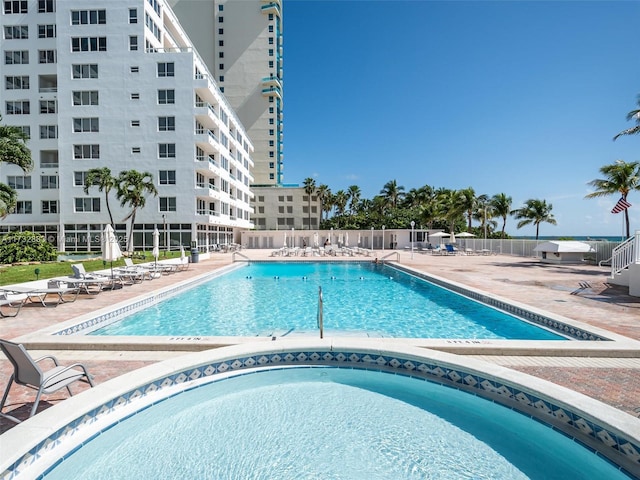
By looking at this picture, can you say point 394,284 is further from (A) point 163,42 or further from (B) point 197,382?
(A) point 163,42

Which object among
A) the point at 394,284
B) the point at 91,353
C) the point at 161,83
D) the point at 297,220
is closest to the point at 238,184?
the point at 161,83

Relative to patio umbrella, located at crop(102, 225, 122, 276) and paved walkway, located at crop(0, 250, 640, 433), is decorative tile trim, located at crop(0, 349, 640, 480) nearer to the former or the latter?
paved walkway, located at crop(0, 250, 640, 433)

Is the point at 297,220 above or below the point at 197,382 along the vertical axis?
above

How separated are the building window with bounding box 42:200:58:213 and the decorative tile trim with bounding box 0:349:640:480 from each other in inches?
1381

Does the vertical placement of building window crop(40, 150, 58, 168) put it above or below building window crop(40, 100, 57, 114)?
below

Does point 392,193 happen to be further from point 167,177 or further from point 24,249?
point 24,249

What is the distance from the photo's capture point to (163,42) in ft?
104

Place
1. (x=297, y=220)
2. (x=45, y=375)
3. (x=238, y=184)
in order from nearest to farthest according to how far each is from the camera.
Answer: (x=45, y=375), (x=238, y=184), (x=297, y=220)

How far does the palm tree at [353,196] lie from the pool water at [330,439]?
62.3m

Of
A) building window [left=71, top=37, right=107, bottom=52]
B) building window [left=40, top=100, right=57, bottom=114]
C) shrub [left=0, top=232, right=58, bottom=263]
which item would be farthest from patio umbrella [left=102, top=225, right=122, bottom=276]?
building window [left=40, top=100, right=57, bottom=114]

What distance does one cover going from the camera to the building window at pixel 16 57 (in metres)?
30.2

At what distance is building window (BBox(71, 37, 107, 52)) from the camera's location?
1113 inches

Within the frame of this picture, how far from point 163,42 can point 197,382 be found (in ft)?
122

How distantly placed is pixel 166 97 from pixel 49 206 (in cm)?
1546
